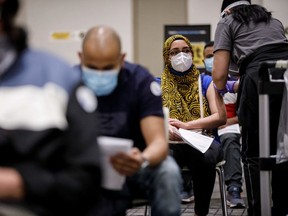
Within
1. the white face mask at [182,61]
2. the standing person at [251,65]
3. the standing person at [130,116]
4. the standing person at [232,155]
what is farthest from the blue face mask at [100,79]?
the standing person at [232,155]

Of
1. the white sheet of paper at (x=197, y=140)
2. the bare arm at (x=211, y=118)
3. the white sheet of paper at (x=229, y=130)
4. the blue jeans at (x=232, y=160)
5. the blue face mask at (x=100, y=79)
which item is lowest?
the blue jeans at (x=232, y=160)

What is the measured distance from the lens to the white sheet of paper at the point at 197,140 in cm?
291

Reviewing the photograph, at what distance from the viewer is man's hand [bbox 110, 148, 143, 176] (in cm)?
170

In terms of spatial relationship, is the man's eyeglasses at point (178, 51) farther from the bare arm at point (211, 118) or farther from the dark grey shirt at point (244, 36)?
the dark grey shirt at point (244, 36)

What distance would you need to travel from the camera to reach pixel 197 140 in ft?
9.64

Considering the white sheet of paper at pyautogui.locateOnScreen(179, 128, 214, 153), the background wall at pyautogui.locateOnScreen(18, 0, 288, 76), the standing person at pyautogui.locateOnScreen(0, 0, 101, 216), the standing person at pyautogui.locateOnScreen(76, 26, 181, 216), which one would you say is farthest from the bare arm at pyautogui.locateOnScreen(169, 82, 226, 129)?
the background wall at pyautogui.locateOnScreen(18, 0, 288, 76)

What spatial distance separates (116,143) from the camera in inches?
62.5

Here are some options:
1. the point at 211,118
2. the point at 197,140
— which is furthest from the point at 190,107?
the point at 197,140

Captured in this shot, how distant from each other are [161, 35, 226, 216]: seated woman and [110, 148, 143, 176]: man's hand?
4.01 feet

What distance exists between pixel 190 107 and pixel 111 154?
5.63ft

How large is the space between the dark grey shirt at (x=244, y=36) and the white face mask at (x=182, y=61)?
1.35 ft

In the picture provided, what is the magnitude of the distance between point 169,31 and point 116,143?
18.5 ft

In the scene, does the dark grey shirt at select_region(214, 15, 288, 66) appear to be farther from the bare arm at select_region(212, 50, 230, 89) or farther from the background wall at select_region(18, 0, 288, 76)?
the background wall at select_region(18, 0, 288, 76)

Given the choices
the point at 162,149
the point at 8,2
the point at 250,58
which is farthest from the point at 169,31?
the point at 8,2
